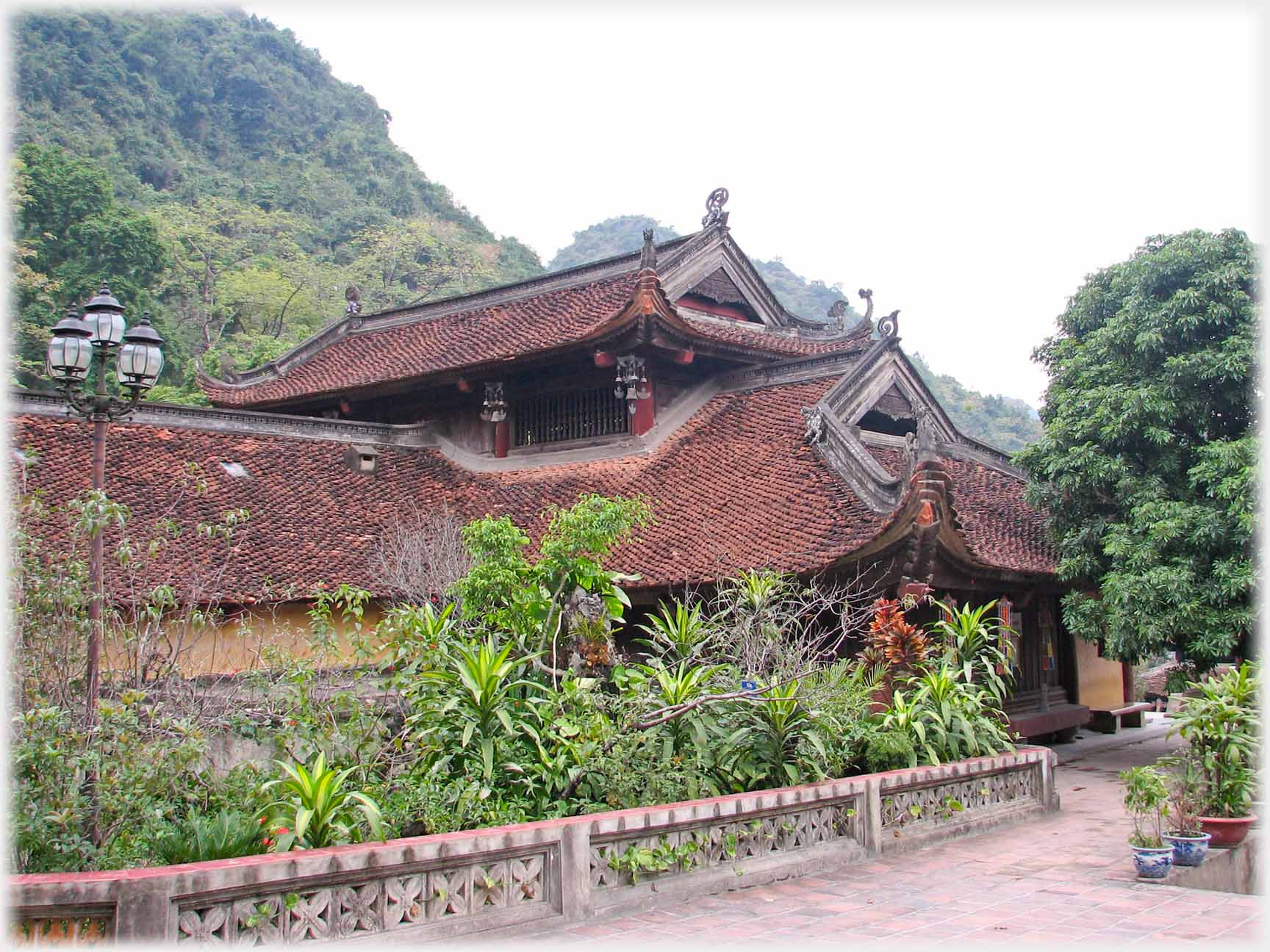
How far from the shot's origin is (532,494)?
14.8 meters

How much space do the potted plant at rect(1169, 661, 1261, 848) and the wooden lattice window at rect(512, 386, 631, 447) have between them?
8293 millimetres

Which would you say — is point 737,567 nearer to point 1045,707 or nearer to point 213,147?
point 1045,707

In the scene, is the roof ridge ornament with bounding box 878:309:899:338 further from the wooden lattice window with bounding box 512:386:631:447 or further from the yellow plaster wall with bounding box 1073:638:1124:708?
the yellow plaster wall with bounding box 1073:638:1124:708

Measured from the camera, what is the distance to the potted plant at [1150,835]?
7391 mm

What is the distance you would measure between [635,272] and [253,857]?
11982 millimetres

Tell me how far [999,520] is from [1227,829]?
717cm

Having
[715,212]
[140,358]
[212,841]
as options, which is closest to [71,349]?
[140,358]

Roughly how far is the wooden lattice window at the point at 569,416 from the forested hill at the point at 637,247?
57.2 metres

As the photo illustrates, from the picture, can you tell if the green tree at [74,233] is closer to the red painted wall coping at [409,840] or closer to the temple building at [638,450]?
the temple building at [638,450]

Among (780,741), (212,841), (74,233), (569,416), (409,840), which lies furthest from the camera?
(74,233)

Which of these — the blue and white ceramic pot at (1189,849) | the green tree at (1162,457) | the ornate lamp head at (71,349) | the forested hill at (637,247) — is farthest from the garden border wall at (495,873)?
the forested hill at (637,247)

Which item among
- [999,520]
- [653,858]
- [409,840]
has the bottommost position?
[653,858]

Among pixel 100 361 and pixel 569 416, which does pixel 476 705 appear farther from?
pixel 569 416

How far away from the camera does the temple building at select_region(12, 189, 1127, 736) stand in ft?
39.1
